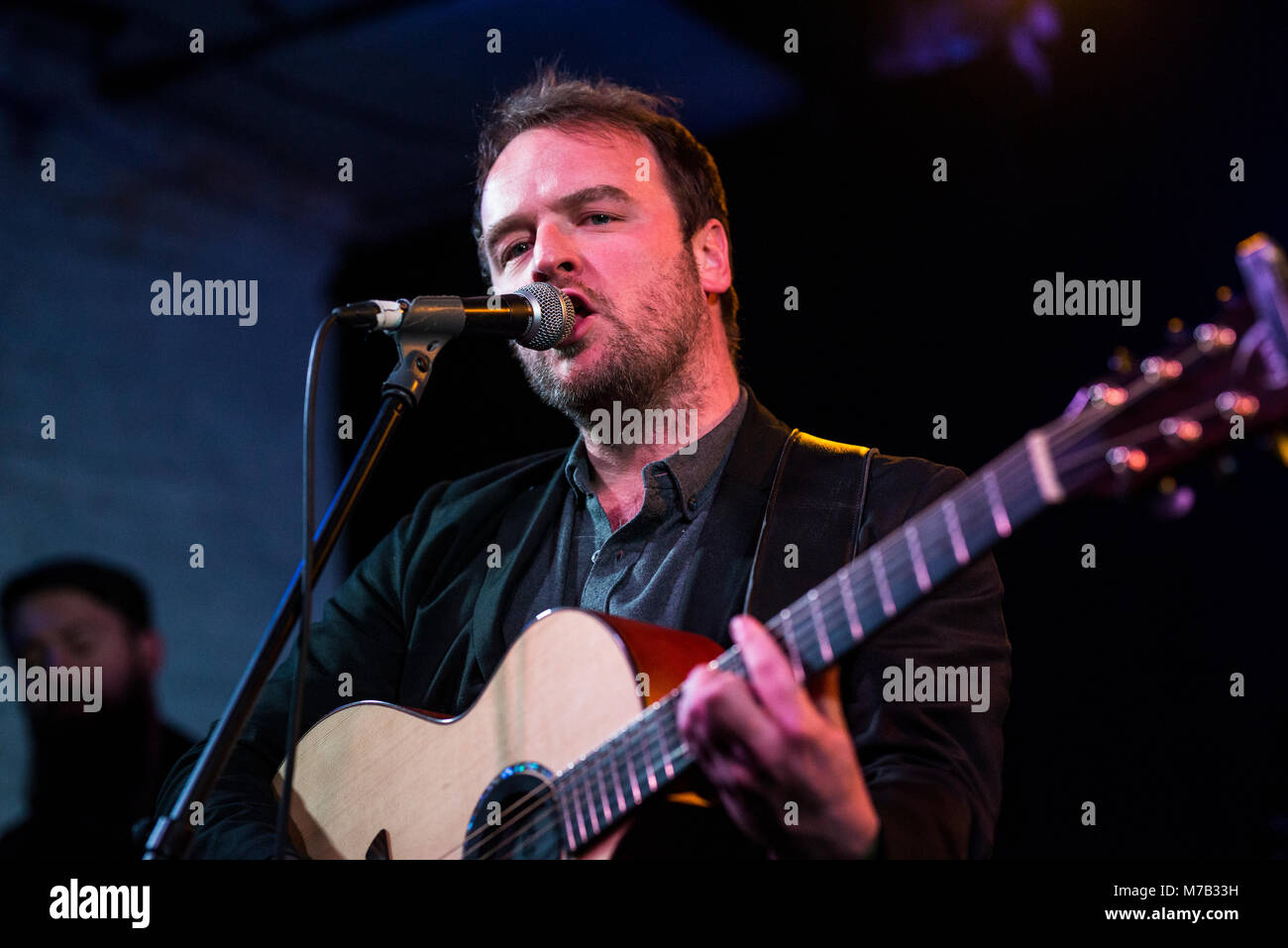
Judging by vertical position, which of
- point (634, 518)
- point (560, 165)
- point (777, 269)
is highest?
point (560, 165)

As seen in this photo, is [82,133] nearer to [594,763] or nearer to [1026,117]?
[1026,117]

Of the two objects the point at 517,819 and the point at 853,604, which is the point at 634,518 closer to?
the point at 517,819

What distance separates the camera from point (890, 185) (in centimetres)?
305

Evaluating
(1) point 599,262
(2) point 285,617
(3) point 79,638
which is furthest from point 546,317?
(3) point 79,638

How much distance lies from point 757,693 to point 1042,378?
169cm

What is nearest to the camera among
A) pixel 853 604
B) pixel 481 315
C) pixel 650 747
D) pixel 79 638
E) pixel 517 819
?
pixel 853 604

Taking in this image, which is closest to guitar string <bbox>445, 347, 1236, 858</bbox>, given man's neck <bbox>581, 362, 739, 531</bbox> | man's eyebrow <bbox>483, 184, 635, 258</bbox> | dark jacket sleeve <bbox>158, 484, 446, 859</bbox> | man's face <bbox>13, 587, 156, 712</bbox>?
dark jacket sleeve <bbox>158, 484, 446, 859</bbox>

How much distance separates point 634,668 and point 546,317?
819mm

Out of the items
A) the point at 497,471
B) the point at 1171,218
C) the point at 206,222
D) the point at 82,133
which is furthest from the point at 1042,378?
the point at 82,133

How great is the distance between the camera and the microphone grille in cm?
217

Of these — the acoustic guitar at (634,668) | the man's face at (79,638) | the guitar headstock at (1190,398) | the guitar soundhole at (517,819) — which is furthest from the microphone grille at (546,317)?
the man's face at (79,638)

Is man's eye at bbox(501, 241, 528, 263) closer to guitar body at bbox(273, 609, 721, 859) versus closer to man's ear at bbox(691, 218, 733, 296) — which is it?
man's ear at bbox(691, 218, 733, 296)

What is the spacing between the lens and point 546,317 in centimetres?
221

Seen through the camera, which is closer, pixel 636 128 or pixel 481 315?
pixel 481 315
